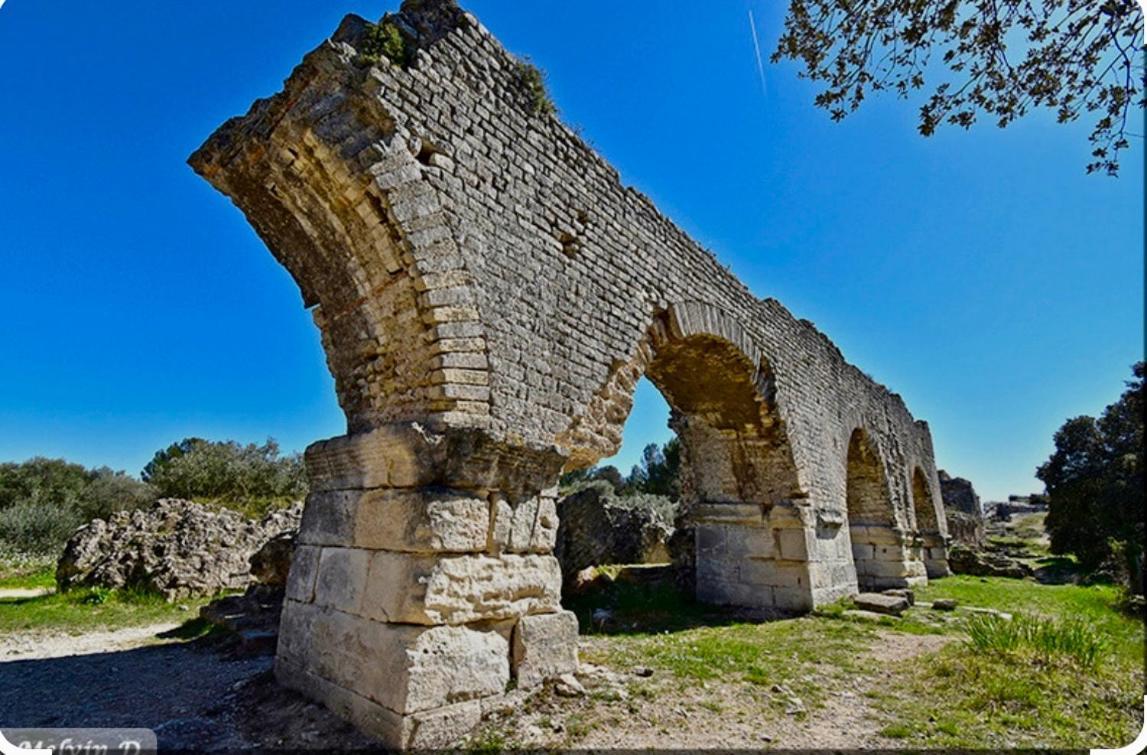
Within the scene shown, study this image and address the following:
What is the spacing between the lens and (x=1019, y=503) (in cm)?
5112

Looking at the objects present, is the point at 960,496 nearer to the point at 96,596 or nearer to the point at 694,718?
the point at 694,718

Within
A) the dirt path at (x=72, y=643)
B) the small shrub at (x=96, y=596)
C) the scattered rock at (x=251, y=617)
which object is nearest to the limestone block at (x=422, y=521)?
the scattered rock at (x=251, y=617)

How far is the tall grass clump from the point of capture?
5.43 m

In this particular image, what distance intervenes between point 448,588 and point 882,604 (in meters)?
8.25

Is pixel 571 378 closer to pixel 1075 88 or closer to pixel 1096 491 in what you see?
pixel 1075 88

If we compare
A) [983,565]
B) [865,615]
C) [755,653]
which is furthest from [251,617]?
[983,565]

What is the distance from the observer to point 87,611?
8820 millimetres

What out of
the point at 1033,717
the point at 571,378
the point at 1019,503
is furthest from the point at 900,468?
the point at 1019,503

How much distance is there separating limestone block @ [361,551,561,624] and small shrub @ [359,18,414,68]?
3699 mm

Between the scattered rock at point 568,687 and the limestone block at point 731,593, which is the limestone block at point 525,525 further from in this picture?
the limestone block at point 731,593

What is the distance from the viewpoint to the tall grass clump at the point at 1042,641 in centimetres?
543

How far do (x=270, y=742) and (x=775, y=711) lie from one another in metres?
3.50

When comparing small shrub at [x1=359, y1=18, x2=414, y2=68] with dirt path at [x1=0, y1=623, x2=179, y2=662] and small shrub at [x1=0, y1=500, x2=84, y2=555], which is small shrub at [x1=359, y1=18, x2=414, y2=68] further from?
small shrub at [x1=0, y1=500, x2=84, y2=555]

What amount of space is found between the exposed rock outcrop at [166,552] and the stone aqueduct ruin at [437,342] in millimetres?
7171
